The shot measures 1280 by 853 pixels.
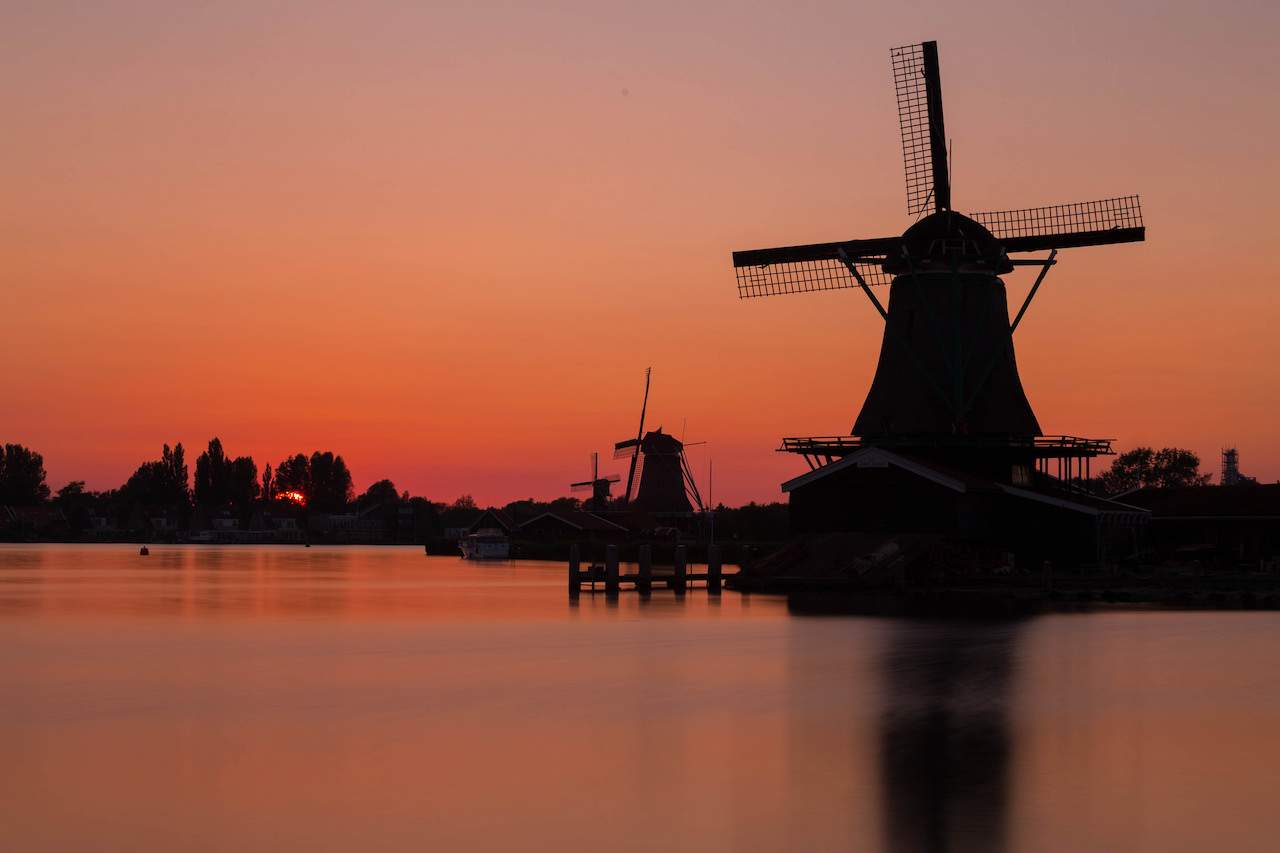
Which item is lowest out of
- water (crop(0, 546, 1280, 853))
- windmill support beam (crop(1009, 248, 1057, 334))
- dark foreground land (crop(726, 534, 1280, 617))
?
water (crop(0, 546, 1280, 853))

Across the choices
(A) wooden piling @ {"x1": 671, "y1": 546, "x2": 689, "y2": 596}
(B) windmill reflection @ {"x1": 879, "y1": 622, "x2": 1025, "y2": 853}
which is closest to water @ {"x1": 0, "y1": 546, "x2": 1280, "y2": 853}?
(B) windmill reflection @ {"x1": 879, "y1": 622, "x2": 1025, "y2": 853}

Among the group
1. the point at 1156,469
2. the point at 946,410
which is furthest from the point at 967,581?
the point at 1156,469

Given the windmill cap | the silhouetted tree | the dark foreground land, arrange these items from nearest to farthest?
1. the dark foreground land
2. the windmill cap
3. the silhouetted tree

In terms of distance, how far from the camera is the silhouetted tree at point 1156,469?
106875mm

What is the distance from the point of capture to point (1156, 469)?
108750 millimetres

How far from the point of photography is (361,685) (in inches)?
1137

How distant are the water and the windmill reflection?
0.22ft

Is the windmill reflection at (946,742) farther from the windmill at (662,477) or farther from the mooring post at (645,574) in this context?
the windmill at (662,477)

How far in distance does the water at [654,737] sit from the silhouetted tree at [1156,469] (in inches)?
2672

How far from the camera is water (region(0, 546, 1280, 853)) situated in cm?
1578

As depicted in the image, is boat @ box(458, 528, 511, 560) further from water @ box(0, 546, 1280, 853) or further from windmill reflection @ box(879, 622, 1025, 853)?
windmill reflection @ box(879, 622, 1025, 853)

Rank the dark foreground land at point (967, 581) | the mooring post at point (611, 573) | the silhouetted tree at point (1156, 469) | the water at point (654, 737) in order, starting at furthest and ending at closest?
1. the silhouetted tree at point (1156, 469)
2. the mooring post at point (611, 573)
3. the dark foreground land at point (967, 581)
4. the water at point (654, 737)

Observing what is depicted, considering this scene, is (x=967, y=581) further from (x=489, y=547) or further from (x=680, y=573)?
(x=489, y=547)

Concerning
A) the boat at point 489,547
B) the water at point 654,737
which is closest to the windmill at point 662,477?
the boat at point 489,547
